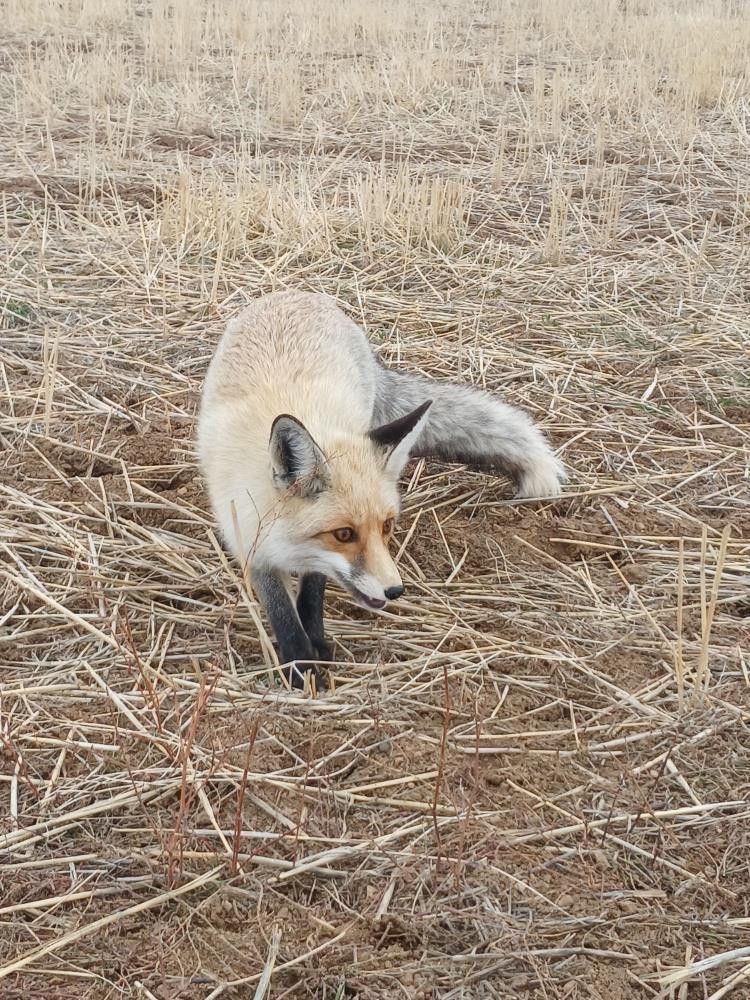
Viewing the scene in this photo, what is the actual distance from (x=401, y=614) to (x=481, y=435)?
1.10 m

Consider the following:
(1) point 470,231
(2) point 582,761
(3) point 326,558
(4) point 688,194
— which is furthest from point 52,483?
(4) point 688,194

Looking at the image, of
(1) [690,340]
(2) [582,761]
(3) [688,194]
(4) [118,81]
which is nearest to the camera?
(2) [582,761]

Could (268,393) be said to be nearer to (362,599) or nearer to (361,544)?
(361,544)

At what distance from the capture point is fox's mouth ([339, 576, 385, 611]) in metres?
3.20

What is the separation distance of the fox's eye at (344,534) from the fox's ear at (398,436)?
0.35 meters

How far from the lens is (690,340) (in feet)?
19.5

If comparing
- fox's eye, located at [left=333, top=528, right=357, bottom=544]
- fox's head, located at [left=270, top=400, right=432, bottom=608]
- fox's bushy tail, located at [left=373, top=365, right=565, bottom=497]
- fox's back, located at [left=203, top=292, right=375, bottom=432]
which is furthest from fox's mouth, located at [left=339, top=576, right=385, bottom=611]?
fox's bushy tail, located at [left=373, top=365, right=565, bottom=497]

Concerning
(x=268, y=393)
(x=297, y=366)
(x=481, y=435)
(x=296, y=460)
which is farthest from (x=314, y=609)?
(x=481, y=435)

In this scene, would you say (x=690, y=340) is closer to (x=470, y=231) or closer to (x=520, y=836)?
(x=470, y=231)

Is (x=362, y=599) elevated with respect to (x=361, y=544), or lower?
lower

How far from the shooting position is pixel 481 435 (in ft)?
14.9

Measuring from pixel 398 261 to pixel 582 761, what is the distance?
4785mm

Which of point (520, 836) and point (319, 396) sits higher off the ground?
point (319, 396)

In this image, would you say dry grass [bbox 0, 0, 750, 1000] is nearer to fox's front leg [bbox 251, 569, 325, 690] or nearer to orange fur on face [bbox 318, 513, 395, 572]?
fox's front leg [bbox 251, 569, 325, 690]
